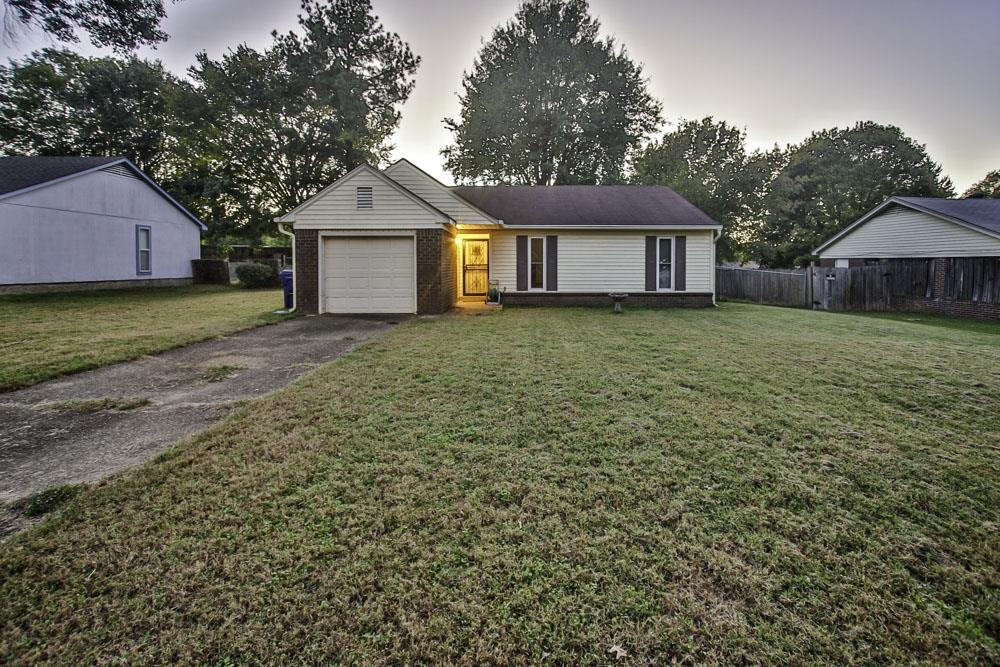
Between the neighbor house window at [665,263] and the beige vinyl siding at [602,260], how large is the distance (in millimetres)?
335

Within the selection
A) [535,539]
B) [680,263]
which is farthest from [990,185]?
[535,539]

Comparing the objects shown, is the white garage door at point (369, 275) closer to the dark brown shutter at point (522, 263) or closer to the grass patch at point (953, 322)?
the dark brown shutter at point (522, 263)

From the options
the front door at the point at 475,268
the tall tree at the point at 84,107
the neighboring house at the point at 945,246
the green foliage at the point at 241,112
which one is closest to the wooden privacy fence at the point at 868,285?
the neighboring house at the point at 945,246

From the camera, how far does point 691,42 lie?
51.2 ft

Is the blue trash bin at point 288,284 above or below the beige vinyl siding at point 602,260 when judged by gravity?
below

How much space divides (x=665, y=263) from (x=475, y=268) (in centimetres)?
667

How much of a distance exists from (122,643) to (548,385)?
4.18m

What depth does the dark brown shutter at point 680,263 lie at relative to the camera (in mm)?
15234

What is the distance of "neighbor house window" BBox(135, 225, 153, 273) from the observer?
18.8m

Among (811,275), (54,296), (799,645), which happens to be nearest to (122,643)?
(799,645)

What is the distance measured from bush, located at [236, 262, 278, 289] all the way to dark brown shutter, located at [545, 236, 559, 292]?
14081 mm

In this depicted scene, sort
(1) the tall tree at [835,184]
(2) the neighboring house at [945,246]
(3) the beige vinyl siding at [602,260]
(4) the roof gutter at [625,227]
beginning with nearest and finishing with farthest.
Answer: (2) the neighboring house at [945,246] < (4) the roof gutter at [625,227] < (3) the beige vinyl siding at [602,260] < (1) the tall tree at [835,184]

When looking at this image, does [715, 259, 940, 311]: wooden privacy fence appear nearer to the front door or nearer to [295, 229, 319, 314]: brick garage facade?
the front door

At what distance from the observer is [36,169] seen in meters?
16.1
